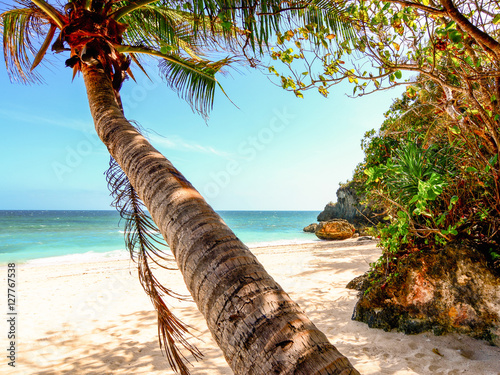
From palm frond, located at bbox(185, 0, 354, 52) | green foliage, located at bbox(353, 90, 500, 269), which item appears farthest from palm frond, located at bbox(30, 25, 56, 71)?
green foliage, located at bbox(353, 90, 500, 269)

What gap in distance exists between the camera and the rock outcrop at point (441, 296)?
3.04 metres

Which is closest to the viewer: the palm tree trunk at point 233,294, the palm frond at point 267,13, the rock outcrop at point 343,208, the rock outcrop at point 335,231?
the palm tree trunk at point 233,294

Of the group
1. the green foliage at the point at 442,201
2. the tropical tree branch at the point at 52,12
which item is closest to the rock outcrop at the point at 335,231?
the green foliage at the point at 442,201

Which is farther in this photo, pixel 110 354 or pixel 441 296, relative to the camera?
pixel 110 354

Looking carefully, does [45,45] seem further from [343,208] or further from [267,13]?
[343,208]

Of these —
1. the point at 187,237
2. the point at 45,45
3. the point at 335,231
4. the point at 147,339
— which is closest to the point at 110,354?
the point at 147,339

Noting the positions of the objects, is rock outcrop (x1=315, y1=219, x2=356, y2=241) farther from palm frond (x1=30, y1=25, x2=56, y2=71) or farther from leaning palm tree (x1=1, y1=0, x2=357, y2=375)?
palm frond (x1=30, y1=25, x2=56, y2=71)

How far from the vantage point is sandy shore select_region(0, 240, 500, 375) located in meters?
2.88

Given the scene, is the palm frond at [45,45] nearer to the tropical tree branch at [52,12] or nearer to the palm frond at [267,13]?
the tropical tree branch at [52,12]

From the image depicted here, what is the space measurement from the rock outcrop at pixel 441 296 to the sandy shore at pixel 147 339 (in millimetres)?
149

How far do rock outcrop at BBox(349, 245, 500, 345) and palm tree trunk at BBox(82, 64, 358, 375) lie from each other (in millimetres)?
3140

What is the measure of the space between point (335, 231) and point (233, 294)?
20.7 metres

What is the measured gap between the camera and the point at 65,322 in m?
4.83

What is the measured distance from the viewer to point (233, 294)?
1.00 meters
